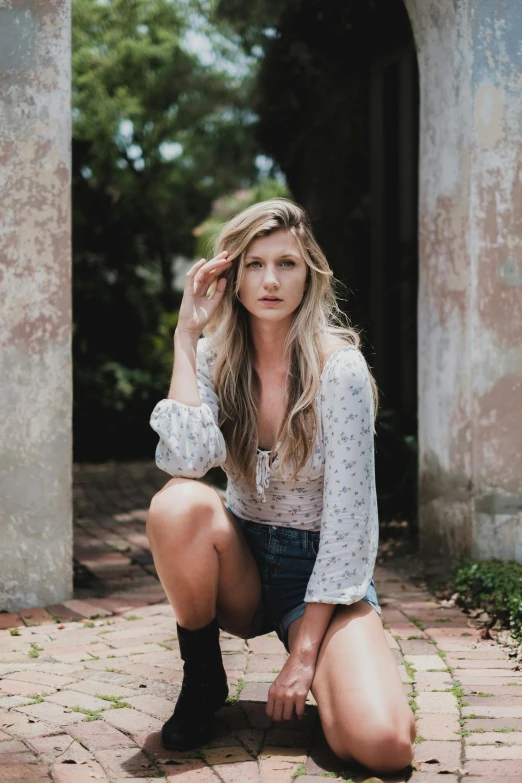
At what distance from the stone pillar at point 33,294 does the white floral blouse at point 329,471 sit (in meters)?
1.51

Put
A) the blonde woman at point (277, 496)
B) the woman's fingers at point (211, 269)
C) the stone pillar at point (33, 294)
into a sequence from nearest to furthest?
the blonde woman at point (277, 496), the woman's fingers at point (211, 269), the stone pillar at point (33, 294)

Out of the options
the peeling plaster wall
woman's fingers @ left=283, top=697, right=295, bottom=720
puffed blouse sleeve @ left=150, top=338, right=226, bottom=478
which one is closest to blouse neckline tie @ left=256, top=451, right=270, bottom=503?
puffed blouse sleeve @ left=150, top=338, right=226, bottom=478

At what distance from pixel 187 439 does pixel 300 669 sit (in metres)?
0.72

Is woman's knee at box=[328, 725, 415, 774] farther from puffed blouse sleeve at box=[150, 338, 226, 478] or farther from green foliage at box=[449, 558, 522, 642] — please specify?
green foliage at box=[449, 558, 522, 642]

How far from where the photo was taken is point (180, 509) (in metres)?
2.79

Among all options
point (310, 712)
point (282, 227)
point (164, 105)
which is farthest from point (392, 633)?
point (164, 105)

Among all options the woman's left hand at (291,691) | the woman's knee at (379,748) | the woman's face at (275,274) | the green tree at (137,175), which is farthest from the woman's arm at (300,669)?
the green tree at (137,175)

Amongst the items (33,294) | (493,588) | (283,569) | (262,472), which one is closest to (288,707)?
(283,569)

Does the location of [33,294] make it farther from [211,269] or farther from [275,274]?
[275,274]

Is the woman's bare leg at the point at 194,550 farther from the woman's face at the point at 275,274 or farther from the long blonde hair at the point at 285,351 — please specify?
the woman's face at the point at 275,274

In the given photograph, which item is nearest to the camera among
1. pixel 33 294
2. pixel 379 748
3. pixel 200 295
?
pixel 379 748

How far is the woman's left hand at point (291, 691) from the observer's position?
267 cm

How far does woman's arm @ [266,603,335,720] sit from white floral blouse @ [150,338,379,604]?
0.18 ft

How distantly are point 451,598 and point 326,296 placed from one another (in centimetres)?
191
